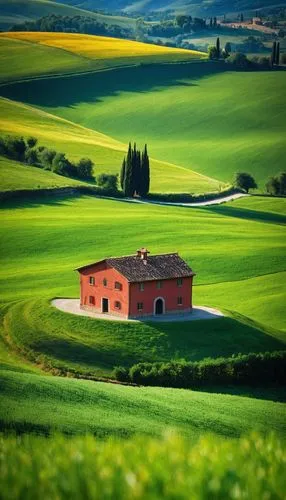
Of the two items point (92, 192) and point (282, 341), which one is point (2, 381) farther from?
point (92, 192)

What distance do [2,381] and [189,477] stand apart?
29.9 m

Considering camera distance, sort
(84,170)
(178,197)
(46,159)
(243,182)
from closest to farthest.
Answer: (178,197), (84,170), (46,159), (243,182)

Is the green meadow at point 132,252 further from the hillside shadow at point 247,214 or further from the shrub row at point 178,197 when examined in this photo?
the shrub row at point 178,197

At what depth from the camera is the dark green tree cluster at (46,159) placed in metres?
126

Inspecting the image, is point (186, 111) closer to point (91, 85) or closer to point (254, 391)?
point (91, 85)

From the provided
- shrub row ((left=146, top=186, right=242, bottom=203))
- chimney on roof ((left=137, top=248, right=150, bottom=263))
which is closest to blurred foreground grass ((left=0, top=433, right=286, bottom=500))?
chimney on roof ((left=137, top=248, right=150, bottom=263))

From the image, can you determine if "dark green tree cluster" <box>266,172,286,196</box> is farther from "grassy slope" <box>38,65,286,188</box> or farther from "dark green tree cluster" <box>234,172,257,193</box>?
"grassy slope" <box>38,65,286,188</box>

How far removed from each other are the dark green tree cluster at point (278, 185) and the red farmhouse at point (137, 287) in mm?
67487

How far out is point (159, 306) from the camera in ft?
227

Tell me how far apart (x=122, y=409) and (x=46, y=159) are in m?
87.1

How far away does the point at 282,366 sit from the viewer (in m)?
60.3

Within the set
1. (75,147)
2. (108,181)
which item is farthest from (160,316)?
(75,147)

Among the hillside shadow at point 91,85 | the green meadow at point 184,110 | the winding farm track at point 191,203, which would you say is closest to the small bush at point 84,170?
the winding farm track at point 191,203

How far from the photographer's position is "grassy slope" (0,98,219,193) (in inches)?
5044
